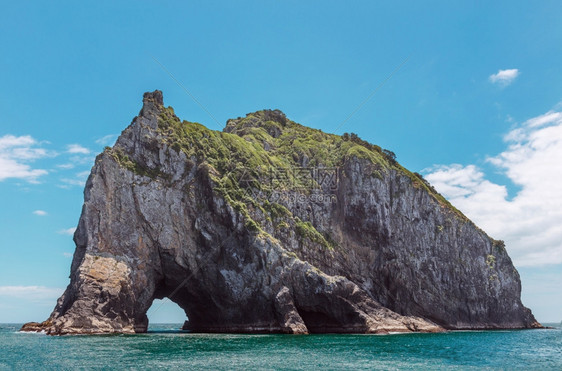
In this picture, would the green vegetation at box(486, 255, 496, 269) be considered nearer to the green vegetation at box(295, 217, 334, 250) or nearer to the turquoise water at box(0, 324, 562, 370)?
the green vegetation at box(295, 217, 334, 250)

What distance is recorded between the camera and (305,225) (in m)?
77.6

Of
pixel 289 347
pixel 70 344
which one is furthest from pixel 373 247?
pixel 70 344

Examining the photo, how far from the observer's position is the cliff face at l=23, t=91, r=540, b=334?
63.7 meters

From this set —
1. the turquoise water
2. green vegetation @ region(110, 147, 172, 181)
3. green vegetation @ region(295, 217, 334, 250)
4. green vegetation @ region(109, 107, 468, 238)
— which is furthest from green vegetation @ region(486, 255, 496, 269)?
green vegetation @ region(110, 147, 172, 181)

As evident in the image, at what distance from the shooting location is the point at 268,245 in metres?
67.1

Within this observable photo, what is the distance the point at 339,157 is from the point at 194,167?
101ft

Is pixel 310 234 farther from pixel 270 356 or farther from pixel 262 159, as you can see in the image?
pixel 270 356

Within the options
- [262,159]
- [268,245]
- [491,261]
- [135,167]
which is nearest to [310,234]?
[268,245]

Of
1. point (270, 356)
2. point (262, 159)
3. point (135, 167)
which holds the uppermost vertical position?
point (262, 159)

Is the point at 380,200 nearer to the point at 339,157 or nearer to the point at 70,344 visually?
the point at 339,157

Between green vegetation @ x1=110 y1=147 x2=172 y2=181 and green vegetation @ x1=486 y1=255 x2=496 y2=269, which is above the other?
green vegetation @ x1=110 y1=147 x2=172 y2=181

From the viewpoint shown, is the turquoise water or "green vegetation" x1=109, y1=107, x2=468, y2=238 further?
"green vegetation" x1=109, y1=107, x2=468, y2=238

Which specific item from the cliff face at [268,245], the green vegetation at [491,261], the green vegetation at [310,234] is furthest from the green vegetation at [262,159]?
the green vegetation at [491,261]

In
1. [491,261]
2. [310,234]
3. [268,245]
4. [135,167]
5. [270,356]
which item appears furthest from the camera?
[491,261]
